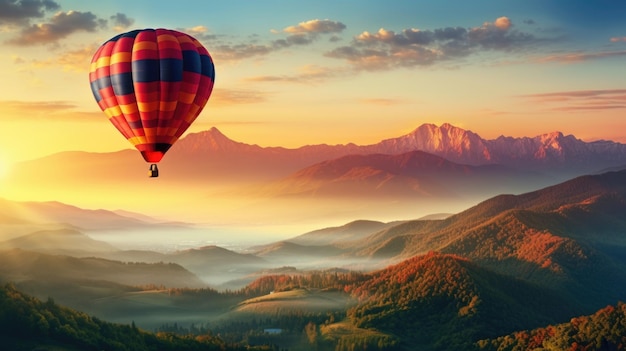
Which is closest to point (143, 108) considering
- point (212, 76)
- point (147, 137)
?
point (147, 137)

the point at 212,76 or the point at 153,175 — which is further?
the point at 212,76

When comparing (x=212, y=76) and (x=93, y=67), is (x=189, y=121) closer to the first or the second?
(x=212, y=76)

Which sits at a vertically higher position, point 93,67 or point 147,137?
point 93,67

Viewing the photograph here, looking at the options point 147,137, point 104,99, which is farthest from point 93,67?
point 147,137

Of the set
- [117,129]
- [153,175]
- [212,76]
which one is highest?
[212,76]
